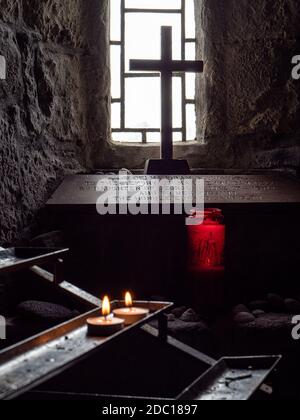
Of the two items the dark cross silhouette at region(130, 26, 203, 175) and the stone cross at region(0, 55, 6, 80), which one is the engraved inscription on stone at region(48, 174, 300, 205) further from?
the stone cross at region(0, 55, 6, 80)

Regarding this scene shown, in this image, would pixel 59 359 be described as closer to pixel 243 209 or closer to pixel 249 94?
pixel 243 209

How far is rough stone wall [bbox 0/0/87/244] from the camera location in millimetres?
3156

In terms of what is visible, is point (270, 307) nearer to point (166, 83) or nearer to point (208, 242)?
point (208, 242)

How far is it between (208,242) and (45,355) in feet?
5.80

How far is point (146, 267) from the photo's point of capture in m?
3.46

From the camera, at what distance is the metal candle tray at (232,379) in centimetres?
173

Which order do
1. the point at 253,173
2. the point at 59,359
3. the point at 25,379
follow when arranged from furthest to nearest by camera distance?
1. the point at 253,173
2. the point at 59,359
3. the point at 25,379

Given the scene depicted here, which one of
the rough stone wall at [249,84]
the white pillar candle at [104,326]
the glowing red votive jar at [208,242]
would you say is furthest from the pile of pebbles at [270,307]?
the white pillar candle at [104,326]

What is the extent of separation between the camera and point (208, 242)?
319 cm

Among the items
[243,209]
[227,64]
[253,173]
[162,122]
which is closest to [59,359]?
[243,209]

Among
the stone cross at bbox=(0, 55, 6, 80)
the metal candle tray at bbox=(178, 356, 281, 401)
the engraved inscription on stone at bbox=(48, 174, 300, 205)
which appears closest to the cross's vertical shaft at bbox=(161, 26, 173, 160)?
the engraved inscription on stone at bbox=(48, 174, 300, 205)

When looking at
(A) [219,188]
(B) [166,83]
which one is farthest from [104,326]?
(B) [166,83]

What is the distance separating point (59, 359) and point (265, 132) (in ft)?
9.97

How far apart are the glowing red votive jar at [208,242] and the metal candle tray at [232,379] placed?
3.96ft
